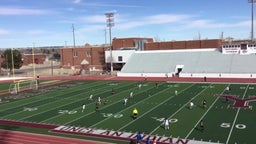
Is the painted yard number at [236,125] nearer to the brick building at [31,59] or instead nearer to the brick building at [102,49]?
the brick building at [102,49]

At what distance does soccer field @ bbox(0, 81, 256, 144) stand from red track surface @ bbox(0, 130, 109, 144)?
5.26 ft

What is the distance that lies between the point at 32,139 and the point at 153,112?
1087 centimetres

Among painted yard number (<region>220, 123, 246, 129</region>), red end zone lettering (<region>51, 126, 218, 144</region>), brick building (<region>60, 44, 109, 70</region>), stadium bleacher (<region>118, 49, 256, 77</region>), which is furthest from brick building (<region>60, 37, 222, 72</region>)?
red end zone lettering (<region>51, 126, 218, 144</region>)

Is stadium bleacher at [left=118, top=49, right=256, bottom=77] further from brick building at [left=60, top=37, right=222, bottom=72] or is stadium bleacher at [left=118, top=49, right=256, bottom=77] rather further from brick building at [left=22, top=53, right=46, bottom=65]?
brick building at [left=22, top=53, right=46, bottom=65]

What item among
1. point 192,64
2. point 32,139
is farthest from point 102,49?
point 32,139

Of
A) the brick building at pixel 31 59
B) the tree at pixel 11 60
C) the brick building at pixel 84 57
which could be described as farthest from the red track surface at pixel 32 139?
the brick building at pixel 31 59

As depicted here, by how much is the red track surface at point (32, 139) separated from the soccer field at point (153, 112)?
160 cm

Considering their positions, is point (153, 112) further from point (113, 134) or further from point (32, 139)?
point (32, 139)

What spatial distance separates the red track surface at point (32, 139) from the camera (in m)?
20.0

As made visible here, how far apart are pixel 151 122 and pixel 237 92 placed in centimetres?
1610

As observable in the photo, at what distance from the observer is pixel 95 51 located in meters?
74.9

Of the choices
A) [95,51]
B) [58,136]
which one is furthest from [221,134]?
[95,51]

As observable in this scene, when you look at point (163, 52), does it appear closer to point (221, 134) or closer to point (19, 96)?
point (19, 96)

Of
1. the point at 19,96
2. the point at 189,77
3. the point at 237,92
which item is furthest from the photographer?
the point at 189,77
